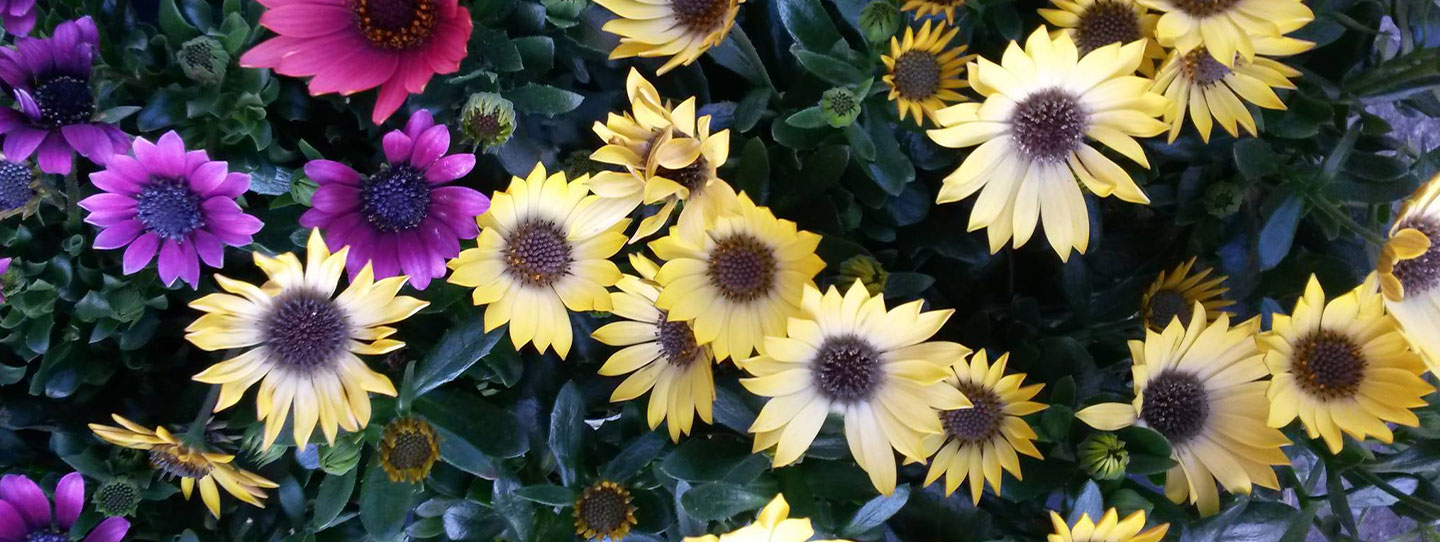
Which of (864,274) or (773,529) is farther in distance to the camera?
(864,274)

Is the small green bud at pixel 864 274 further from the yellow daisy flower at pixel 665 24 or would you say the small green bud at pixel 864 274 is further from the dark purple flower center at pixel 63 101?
the dark purple flower center at pixel 63 101

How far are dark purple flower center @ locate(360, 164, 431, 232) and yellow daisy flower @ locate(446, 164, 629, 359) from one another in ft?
0.19

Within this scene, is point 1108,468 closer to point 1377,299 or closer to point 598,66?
point 1377,299

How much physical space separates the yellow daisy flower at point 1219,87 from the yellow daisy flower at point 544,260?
56 cm

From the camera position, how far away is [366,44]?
2.88 feet

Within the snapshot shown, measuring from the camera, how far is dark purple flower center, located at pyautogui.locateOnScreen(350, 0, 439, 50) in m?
0.87

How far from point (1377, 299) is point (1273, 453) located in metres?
0.18

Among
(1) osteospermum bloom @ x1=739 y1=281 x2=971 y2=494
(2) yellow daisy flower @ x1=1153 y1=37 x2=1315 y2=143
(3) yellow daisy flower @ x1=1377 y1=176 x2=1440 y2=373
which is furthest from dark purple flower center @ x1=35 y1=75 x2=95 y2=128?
(3) yellow daisy flower @ x1=1377 y1=176 x2=1440 y2=373

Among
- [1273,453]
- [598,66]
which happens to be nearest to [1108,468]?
[1273,453]

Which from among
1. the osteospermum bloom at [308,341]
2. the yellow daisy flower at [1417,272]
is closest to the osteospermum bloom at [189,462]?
the osteospermum bloom at [308,341]

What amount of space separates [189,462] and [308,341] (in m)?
0.18

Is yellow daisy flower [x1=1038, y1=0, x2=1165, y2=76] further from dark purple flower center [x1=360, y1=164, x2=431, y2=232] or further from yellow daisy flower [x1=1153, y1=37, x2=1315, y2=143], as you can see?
dark purple flower center [x1=360, y1=164, x2=431, y2=232]

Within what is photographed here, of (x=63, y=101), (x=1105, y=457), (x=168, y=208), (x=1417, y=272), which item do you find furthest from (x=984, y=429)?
(x=63, y=101)

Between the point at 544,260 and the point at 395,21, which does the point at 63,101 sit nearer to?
the point at 395,21
